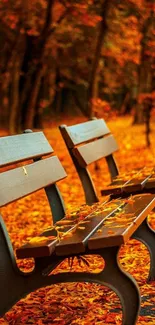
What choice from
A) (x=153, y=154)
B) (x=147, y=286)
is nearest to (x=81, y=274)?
(x=147, y=286)

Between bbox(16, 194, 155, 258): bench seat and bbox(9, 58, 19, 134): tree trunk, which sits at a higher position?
bbox(9, 58, 19, 134): tree trunk

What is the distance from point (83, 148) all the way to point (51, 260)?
1876 mm

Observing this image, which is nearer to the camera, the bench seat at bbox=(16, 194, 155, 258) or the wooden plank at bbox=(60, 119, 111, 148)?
the bench seat at bbox=(16, 194, 155, 258)

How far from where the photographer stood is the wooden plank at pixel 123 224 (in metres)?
3.28

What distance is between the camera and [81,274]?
3504mm

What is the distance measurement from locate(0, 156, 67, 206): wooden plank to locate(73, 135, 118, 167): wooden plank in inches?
14.6

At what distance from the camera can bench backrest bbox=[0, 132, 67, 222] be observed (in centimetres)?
384

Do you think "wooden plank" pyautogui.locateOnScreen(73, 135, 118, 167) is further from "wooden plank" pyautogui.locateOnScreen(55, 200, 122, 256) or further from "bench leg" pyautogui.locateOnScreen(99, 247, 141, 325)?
"bench leg" pyautogui.locateOnScreen(99, 247, 141, 325)

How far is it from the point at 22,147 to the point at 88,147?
1.30m

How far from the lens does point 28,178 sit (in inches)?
162

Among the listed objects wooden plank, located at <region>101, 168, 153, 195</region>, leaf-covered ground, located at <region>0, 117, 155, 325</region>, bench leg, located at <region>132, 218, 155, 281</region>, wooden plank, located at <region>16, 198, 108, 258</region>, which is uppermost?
wooden plank, located at <region>16, 198, 108, 258</region>

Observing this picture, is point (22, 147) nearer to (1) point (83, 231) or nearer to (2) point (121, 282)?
(1) point (83, 231)

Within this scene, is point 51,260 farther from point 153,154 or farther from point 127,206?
point 153,154

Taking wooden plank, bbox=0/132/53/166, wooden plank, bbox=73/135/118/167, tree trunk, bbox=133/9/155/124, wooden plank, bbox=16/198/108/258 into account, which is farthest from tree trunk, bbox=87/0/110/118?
wooden plank, bbox=16/198/108/258
